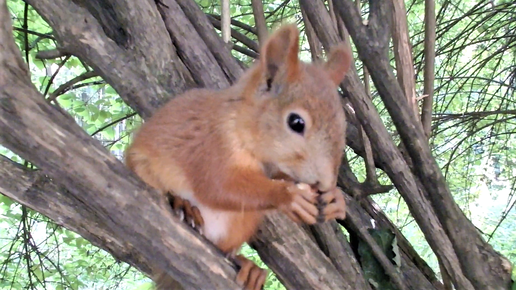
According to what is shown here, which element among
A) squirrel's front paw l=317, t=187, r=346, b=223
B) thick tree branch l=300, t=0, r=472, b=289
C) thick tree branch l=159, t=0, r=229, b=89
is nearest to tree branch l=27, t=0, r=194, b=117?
thick tree branch l=159, t=0, r=229, b=89

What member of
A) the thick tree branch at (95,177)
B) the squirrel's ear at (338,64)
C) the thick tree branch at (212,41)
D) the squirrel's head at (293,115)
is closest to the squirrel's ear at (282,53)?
the squirrel's head at (293,115)

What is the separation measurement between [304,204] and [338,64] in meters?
0.25

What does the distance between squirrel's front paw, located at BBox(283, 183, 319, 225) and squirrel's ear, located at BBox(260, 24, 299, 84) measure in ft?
0.51

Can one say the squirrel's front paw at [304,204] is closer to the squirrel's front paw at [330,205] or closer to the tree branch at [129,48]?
the squirrel's front paw at [330,205]

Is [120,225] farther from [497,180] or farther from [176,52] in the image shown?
[497,180]

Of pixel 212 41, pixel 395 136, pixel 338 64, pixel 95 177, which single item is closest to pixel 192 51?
pixel 212 41

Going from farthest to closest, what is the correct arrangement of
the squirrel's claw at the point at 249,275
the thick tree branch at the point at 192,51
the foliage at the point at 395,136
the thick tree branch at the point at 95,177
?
the foliage at the point at 395,136, the thick tree branch at the point at 192,51, the squirrel's claw at the point at 249,275, the thick tree branch at the point at 95,177

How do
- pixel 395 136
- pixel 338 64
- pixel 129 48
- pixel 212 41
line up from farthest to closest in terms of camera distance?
1. pixel 395 136
2. pixel 212 41
3. pixel 129 48
4. pixel 338 64

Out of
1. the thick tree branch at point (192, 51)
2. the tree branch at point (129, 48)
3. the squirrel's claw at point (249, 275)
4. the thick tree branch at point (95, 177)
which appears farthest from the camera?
the thick tree branch at point (192, 51)

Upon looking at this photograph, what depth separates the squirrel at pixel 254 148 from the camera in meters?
0.74

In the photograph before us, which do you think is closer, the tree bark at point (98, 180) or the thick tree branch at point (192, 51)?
the tree bark at point (98, 180)

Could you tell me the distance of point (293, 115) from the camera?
755 millimetres

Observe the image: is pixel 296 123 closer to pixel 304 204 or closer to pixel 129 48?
pixel 304 204

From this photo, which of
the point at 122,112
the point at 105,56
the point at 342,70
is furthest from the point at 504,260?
the point at 122,112
